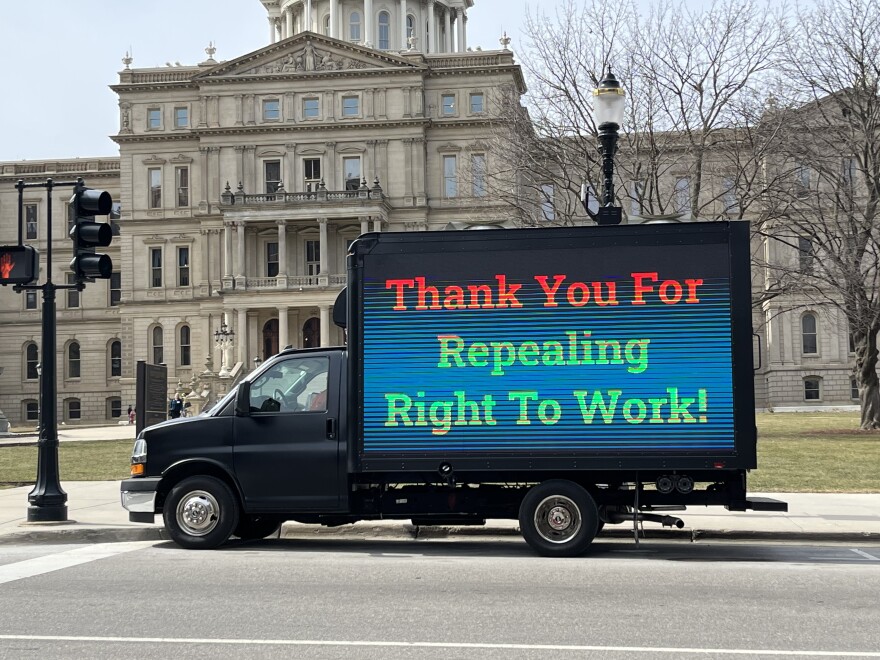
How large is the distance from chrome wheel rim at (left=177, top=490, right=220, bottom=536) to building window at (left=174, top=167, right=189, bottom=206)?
223 ft

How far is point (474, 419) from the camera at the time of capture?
1210 centimetres

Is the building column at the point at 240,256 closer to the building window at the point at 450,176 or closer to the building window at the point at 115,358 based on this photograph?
the building window at the point at 450,176

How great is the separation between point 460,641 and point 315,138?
230ft

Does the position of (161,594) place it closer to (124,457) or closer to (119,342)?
(124,457)

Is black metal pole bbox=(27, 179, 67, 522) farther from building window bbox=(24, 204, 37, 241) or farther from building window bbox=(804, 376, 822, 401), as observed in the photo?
building window bbox=(24, 204, 37, 241)

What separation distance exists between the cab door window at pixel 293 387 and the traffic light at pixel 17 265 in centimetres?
415

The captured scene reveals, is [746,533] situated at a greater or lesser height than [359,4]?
lesser

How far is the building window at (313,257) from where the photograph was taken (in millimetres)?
75750

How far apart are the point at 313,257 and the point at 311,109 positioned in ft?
31.9

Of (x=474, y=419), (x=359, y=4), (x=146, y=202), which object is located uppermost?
(x=359, y=4)

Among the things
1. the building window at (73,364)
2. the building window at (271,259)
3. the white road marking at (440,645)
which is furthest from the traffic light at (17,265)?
the building window at (73,364)

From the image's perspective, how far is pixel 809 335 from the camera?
7406 centimetres

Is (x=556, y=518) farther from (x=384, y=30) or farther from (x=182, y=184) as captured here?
(x=384, y=30)

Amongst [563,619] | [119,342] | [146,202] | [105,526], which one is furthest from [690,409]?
[119,342]
